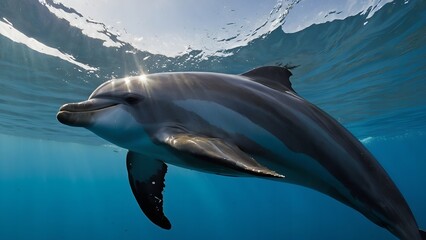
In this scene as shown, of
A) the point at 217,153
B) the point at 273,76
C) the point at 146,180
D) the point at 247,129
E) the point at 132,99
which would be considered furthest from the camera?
the point at 146,180

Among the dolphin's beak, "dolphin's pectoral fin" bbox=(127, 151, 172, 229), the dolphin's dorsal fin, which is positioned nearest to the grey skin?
the dolphin's beak

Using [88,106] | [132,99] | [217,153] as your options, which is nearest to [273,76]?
[132,99]

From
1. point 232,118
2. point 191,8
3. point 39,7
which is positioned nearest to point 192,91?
point 232,118

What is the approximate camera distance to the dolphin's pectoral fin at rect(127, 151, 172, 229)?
3.88 meters

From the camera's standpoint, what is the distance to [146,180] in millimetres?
4012

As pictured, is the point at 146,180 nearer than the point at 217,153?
No

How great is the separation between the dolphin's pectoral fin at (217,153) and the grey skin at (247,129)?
0.03m

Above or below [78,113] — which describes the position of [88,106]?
above

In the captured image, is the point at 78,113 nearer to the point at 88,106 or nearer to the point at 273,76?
the point at 88,106

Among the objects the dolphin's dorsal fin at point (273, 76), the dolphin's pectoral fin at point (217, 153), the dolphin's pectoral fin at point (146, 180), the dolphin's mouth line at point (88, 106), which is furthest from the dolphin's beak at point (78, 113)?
the dolphin's dorsal fin at point (273, 76)

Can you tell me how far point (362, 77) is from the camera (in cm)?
1709

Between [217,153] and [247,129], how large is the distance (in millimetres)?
701

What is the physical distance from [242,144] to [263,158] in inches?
10.0

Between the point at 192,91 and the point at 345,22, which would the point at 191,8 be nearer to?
the point at 345,22
